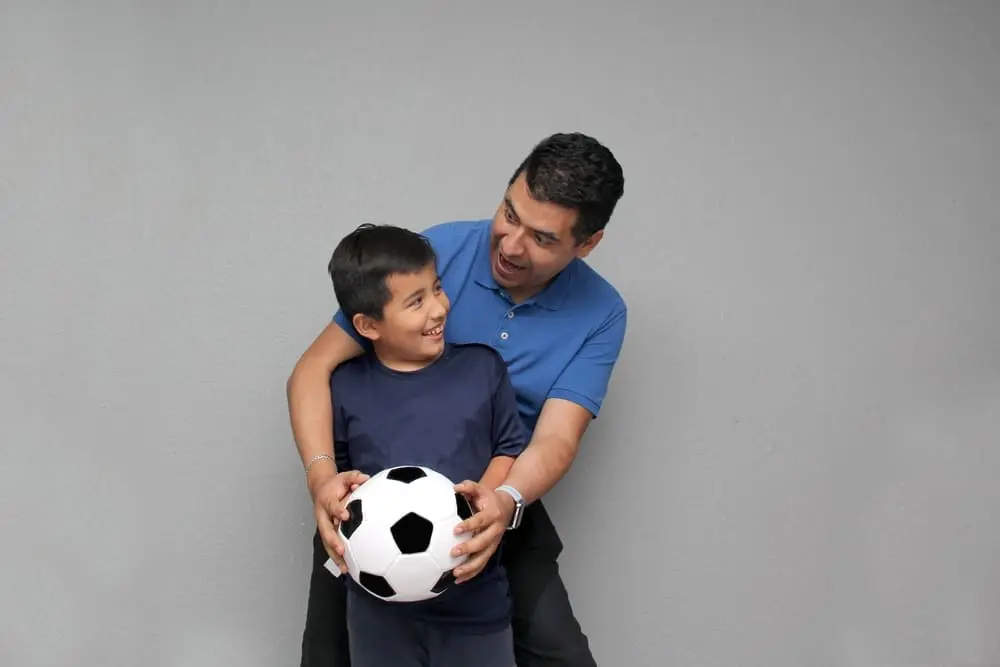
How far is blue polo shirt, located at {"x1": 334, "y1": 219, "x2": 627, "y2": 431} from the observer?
1.98 meters

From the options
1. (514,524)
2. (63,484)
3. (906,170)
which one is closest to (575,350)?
(514,524)

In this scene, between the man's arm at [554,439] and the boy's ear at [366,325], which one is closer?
the man's arm at [554,439]

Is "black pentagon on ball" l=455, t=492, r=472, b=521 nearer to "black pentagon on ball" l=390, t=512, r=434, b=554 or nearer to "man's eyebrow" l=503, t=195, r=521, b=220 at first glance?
"black pentagon on ball" l=390, t=512, r=434, b=554

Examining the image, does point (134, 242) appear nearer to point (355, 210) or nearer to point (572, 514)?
point (355, 210)

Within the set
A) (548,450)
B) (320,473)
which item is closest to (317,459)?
(320,473)

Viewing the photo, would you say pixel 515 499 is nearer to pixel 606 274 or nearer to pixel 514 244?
pixel 514 244

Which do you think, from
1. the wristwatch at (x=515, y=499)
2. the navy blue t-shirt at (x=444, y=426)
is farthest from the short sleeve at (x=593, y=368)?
the wristwatch at (x=515, y=499)

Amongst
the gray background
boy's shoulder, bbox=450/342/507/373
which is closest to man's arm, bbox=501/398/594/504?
boy's shoulder, bbox=450/342/507/373

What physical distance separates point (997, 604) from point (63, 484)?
207cm

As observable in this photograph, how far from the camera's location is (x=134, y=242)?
238 cm

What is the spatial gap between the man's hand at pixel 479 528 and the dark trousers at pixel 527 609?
1.01 feet

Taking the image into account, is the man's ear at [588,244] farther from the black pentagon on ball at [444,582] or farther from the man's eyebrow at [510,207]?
the black pentagon on ball at [444,582]

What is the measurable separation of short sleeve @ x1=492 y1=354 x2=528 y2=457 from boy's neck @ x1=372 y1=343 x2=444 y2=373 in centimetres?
11

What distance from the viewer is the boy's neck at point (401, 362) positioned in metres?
1.81
